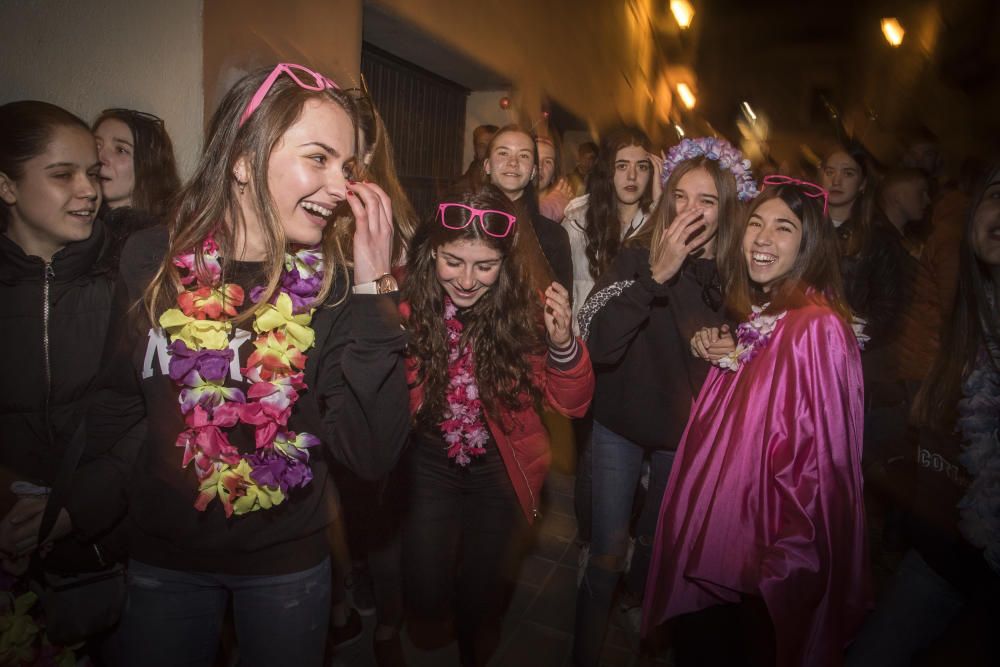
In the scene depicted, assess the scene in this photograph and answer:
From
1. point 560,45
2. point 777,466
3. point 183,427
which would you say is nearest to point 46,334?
point 183,427

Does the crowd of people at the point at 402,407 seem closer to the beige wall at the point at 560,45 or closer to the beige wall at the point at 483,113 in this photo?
the beige wall at the point at 560,45

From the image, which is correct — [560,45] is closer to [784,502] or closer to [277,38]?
[277,38]

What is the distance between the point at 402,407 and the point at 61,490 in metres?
1.04

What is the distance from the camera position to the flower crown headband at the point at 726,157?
321cm

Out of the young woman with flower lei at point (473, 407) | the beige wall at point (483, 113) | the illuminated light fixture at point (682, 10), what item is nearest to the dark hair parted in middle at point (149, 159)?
the young woman with flower lei at point (473, 407)

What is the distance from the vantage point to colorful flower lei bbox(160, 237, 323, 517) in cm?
171

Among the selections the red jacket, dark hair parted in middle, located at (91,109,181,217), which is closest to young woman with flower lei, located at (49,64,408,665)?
the red jacket

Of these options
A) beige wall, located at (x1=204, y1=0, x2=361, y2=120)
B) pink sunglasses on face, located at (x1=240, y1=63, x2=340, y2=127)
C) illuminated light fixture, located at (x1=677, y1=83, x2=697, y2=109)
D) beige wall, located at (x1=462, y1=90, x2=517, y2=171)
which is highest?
illuminated light fixture, located at (x1=677, y1=83, x2=697, y2=109)

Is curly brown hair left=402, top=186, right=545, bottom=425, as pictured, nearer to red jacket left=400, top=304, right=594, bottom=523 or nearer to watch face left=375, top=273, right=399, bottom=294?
red jacket left=400, top=304, right=594, bottom=523

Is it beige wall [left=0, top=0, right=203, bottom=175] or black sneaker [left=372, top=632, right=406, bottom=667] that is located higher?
beige wall [left=0, top=0, right=203, bottom=175]

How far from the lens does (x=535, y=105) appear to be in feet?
25.7

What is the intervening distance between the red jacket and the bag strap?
1150 millimetres

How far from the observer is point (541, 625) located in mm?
3320

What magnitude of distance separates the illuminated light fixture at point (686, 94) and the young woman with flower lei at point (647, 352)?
16640 mm
